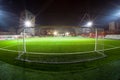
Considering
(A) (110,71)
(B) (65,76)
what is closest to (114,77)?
(A) (110,71)

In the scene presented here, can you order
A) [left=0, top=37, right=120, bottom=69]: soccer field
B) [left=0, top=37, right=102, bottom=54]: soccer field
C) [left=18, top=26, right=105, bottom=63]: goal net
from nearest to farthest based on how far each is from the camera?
[left=0, top=37, right=120, bottom=69]: soccer field → [left=18, top=26, right=105, bottom=63]: goal net → [left=0, top=37, right=102, bottom=54]: soccer field

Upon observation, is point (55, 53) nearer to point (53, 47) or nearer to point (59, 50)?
point (59, 50)

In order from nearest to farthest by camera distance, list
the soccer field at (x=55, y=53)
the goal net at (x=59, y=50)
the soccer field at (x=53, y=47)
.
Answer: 1. the soccer field at (x=55, y=53)
2. the goal net at (x=59, y=50)
3. the soccer field at (x=53, y=47)

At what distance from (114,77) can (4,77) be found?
402 cm

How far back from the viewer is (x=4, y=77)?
4.39 metres

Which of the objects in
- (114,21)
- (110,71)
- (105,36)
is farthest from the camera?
(114,21)

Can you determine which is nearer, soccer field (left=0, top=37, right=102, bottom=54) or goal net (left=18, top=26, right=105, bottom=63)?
goal net (left=18, top=26, right=105, bottom=63)

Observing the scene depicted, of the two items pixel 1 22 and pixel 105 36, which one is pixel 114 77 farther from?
pixel 1 22

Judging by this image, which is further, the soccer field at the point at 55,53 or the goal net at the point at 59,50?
the goal net at the point at 59,50

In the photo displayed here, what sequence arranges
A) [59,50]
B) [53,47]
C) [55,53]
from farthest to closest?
[53,47] < [59,50] < [55,53]

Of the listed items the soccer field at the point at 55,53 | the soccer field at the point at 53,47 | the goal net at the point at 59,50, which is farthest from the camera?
the soccer field at the point at 53,47

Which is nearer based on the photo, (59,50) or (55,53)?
(55,53)

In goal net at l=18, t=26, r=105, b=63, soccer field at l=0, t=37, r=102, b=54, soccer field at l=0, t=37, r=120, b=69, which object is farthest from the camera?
soccer field at l=0, t=37, r=102, b=54

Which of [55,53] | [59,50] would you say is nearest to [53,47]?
[59,50]
